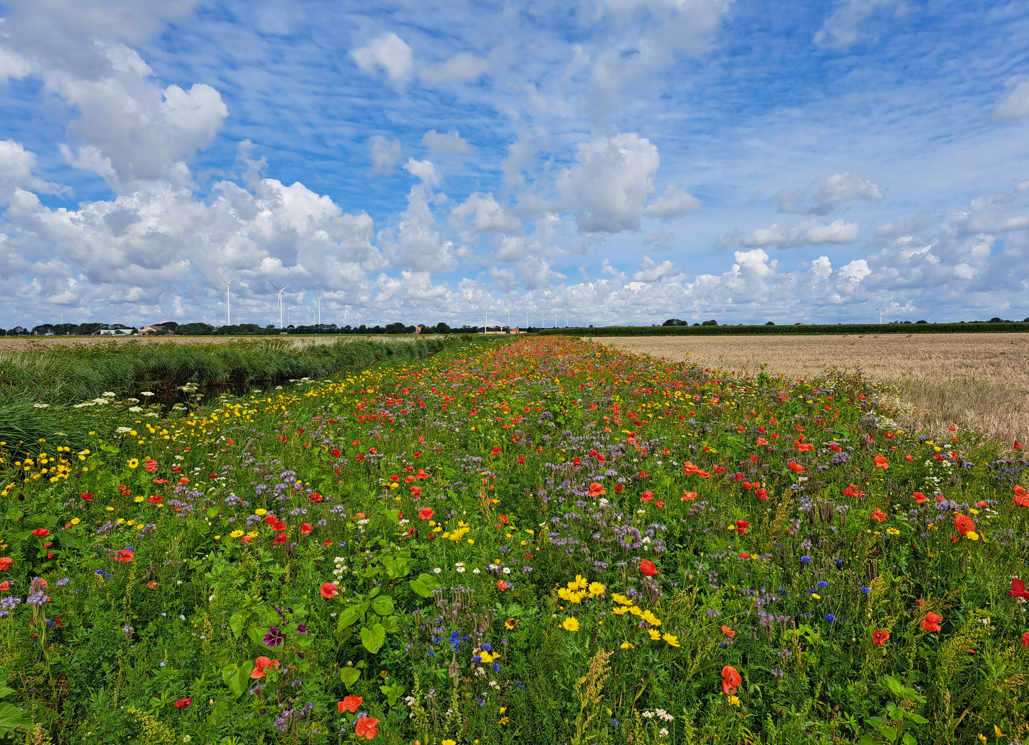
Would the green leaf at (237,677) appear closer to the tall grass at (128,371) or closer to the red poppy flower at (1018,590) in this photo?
the red poppy flower at (1018,590)

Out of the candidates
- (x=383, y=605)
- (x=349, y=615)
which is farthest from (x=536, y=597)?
(x=349, y=615)

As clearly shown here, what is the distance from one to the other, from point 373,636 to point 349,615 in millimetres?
204

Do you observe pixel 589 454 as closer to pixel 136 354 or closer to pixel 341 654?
pixel 341 654

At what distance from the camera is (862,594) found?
333 centimetres

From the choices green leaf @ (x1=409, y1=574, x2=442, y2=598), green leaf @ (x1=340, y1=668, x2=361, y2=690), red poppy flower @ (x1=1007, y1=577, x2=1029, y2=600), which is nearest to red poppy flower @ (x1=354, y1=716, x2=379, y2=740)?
green leaf @ (x1=340, y1=668, x2=361, y2=690)

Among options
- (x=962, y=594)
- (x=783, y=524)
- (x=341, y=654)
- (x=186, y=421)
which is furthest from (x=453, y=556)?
(x=186, y=421)

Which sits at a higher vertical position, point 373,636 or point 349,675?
point 373,636

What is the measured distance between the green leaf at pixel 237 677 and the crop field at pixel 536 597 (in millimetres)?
12

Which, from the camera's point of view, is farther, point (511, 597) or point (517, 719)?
point (511, 597)

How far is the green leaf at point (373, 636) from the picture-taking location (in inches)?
105

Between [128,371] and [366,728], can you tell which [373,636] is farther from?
[128,371]

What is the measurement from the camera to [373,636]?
274 cm

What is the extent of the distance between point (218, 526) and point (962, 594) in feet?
20.6

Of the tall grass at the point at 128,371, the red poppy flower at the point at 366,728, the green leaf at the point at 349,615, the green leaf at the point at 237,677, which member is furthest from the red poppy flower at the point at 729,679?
the tall grass at the point at 128,371
